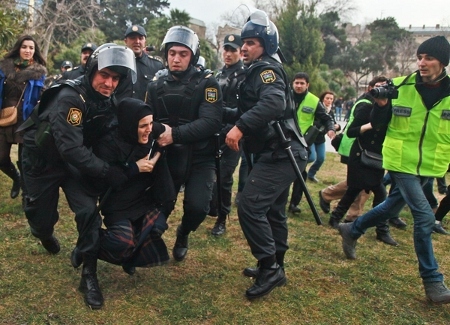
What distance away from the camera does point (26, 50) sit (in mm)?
5238

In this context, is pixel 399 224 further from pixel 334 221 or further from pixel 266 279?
pixel 266 279

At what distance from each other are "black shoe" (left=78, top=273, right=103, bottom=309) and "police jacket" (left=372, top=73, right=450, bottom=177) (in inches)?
101

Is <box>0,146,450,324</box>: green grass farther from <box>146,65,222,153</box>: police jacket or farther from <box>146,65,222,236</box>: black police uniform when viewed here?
<box>146,65,222,153</box>: police jacket

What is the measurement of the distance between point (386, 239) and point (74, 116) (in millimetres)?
3825

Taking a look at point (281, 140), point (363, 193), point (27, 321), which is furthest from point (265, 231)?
point (363, 193)

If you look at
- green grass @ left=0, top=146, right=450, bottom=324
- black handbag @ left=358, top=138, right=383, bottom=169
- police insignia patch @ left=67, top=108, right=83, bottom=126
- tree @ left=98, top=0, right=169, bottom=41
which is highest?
tree @ left=98, top=0, right=169, bottom=41

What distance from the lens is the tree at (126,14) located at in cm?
4400

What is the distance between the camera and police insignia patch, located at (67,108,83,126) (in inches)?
118

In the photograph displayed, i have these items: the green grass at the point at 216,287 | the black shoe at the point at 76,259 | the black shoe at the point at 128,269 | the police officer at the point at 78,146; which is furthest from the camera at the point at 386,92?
the black shoe at the point at 76,259

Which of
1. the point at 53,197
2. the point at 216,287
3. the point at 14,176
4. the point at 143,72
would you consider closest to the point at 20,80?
the point at 14,176

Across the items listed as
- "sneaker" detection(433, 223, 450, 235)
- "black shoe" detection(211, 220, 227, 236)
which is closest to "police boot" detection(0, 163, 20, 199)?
"black shoe" detection(211, 220, 227, 236)

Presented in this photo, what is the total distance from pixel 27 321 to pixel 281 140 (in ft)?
7.33

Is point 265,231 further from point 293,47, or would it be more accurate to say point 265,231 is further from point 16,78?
point 293,47

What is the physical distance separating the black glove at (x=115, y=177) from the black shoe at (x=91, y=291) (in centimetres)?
76
